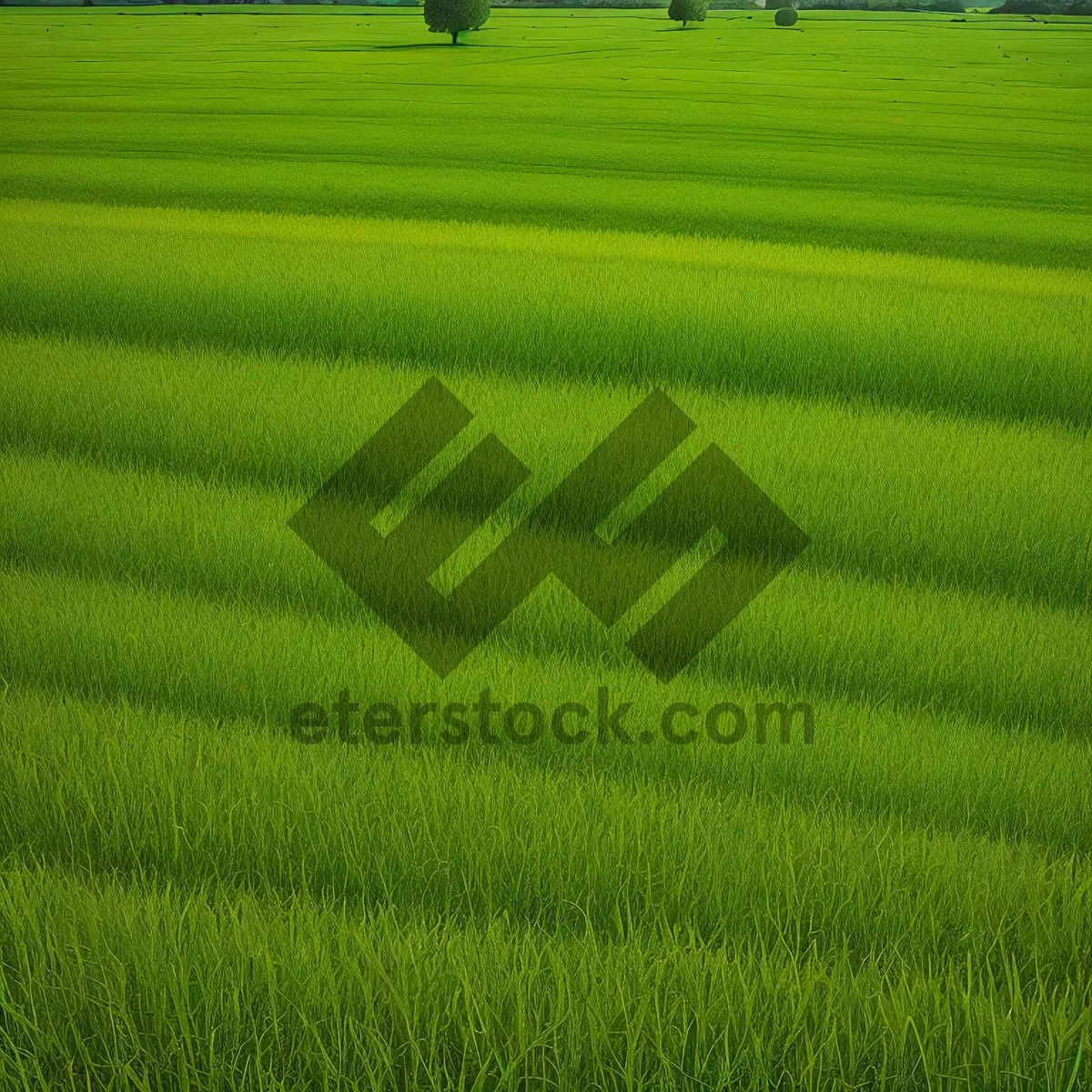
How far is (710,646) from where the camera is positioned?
2.74 meters

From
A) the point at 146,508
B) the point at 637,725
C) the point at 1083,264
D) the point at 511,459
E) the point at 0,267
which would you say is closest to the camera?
the point at 637,725

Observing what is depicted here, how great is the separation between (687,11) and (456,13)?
25.3ft

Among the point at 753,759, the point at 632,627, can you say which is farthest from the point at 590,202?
the point at 753,759

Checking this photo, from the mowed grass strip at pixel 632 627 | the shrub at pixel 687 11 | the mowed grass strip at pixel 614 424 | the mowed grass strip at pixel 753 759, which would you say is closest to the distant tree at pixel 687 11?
the shrub at pixel 687 11

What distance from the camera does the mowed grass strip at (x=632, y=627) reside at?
8.55 feet

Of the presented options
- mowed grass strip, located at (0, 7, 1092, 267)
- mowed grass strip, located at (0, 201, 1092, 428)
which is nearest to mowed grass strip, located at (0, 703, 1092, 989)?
mowed grass strip, located at (0, 201, 1092, 428)

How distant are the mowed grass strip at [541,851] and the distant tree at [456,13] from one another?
26503mm

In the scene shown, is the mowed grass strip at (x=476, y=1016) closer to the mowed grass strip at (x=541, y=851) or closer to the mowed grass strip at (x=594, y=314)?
the mowed grass strip at (x=541, y=851)

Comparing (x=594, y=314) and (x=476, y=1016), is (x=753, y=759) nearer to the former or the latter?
(x=476, y=1016)

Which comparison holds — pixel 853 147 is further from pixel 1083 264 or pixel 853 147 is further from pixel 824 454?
pixel 824 454

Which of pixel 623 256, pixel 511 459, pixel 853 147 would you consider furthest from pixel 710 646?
pixel 853 147

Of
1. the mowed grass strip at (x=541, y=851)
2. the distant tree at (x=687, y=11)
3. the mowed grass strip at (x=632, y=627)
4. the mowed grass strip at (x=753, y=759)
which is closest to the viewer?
the mowed grass strip at (x=541, y=851)

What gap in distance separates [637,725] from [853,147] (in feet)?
47.8

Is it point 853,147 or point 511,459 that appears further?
point 853,147
